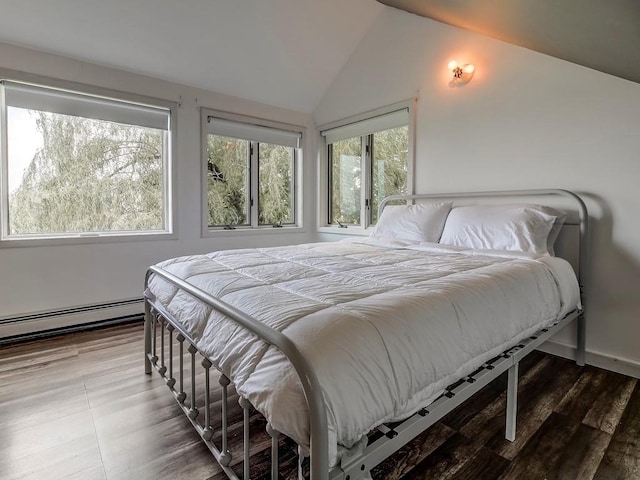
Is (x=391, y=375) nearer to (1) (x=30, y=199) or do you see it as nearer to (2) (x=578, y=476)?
(2) (x=578, y=476)

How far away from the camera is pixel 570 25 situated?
4.37 feet

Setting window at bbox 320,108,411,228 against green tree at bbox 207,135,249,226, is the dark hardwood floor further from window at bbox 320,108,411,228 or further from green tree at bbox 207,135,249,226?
window at bbox 320,108,411,228

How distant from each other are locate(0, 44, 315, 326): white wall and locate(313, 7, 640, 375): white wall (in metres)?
1.73

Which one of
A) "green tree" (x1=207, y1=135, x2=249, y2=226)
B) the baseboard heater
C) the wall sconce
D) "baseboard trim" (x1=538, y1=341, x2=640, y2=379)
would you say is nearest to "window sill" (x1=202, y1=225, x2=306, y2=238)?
"green tree" (x1=207, y1=135, x2=249, y2=226)

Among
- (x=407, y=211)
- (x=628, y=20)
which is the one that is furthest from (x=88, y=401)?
(x=628, y=20)

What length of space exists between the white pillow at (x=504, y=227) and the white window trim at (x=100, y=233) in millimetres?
2505

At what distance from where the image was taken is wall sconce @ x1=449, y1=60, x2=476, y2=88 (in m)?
2.73

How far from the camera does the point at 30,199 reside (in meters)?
2.72

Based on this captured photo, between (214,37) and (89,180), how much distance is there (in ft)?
5.43

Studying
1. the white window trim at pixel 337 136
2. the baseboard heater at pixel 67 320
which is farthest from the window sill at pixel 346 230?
the baseboard heater at pixel 67 320

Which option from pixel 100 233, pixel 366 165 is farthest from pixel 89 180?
pixel 366 165

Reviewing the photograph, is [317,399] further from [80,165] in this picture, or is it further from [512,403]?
[80,165]

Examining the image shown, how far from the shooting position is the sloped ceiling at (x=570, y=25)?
1.14 meters

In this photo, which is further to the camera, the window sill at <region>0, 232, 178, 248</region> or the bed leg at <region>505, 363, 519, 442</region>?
the window sill at <region>0, 232, 178, 248</region>
